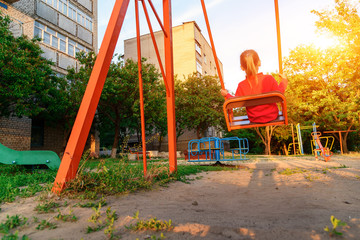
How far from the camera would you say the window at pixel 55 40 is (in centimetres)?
1725

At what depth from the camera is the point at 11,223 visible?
2445 mm

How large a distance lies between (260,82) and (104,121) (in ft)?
61.1

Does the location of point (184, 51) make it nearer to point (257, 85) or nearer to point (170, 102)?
point (170, 102)

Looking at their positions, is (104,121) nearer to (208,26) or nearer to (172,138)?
(172,138)

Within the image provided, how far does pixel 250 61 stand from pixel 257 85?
0.53m

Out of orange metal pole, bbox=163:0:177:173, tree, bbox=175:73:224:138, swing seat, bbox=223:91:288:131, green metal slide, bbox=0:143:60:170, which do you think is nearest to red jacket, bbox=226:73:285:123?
swing seat, bbox=223:91:288:131

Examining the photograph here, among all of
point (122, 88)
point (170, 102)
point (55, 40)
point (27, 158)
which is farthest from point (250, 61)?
point (55, 40)

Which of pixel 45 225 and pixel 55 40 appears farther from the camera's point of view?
pixel 55 40

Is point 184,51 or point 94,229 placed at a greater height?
point 184,51

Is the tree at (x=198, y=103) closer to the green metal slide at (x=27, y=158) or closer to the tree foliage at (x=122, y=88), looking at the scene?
the tree foliage at (x=122, y=88)

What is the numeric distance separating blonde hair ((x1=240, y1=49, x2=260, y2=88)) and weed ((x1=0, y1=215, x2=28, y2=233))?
4.11 m

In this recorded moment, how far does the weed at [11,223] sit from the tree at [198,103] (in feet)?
71.2

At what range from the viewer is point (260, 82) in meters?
4.62

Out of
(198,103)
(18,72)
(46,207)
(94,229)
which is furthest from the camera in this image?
(198,103)
